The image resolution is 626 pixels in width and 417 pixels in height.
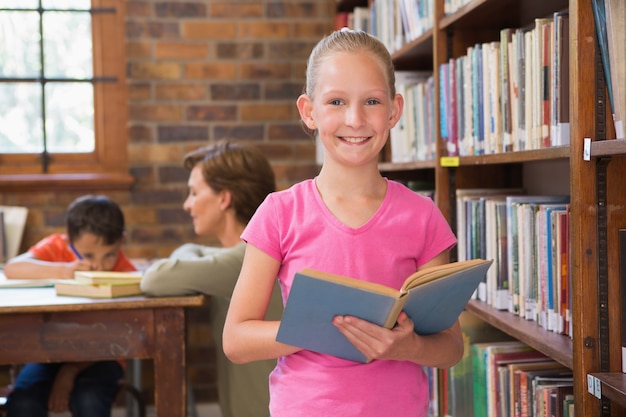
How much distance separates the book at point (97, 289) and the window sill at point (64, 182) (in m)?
1.35

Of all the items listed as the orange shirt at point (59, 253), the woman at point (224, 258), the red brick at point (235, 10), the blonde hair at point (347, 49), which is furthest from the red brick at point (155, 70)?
the blonde hair at point (347, 49)

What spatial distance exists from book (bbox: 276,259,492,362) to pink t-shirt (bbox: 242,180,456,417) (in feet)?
0.18

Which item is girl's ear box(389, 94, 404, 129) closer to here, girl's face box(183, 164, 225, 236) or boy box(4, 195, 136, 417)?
girl's face box(183, 164, 225, 236)

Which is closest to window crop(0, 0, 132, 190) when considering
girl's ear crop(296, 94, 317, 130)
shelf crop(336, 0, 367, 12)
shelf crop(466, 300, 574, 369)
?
shelf crop(336, 0, 367, 12)

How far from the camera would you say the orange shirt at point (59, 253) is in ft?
9.21

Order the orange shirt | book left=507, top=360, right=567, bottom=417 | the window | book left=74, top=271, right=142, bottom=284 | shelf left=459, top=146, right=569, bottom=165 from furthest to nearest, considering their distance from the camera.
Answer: the window, the orange shirt, book left=74, top=271, right=142, bottom=284, book left=507, top=360, right=567, bottom=417, shelf left=459, top=146, right=569, bottom=165

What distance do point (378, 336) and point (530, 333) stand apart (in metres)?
0.66

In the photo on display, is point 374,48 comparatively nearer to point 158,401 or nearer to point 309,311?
point 309,311

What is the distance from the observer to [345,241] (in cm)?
123

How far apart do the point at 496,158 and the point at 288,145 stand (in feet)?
5.95

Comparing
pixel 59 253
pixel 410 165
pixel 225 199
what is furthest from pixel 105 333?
pixel 410 165

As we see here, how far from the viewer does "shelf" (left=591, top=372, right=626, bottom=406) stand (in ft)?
4.18

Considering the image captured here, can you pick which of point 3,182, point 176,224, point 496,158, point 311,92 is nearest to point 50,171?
point 3,182

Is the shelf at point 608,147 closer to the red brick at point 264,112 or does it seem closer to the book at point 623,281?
the book at point 623,281
